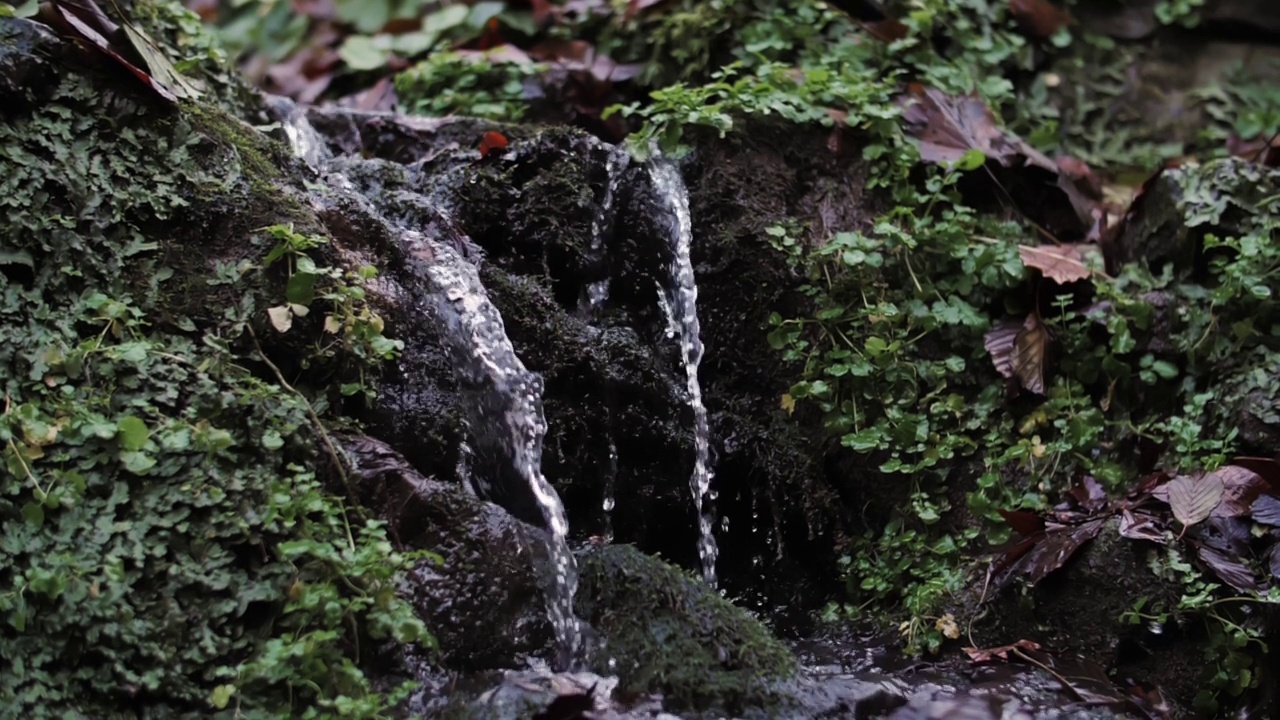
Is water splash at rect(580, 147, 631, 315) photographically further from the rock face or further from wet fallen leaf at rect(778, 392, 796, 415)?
wet fallen leaf at rect(778, 392, 796, 415)

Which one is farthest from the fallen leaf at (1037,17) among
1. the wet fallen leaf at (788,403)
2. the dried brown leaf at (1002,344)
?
the wet fallen leaf at (788,403)

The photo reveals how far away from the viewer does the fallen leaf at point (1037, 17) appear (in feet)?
15.1

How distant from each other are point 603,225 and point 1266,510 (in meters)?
1.91

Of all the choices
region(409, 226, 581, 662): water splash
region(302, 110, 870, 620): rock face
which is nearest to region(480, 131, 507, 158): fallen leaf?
region(302, 110, 870, 620): rock face

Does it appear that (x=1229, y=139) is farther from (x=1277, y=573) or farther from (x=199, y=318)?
(x=199, y=318)

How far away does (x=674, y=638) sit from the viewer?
95.7 inches

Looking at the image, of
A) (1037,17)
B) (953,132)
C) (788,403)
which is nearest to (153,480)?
(788,403)

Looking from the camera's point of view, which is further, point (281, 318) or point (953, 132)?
point (953, 132)

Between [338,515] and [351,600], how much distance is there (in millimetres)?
229

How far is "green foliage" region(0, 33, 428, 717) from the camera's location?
2053mm

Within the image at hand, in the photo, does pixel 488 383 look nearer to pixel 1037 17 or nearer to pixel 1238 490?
pixel 1238 490

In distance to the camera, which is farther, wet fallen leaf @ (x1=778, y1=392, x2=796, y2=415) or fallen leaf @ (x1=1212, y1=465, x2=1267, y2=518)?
wet fallen leaf @ (x1=778, y1=392, x2=796, y2=415)

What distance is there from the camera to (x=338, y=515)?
2.34 metres

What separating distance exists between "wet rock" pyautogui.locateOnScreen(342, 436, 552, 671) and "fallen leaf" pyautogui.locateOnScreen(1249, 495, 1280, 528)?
1.65m
